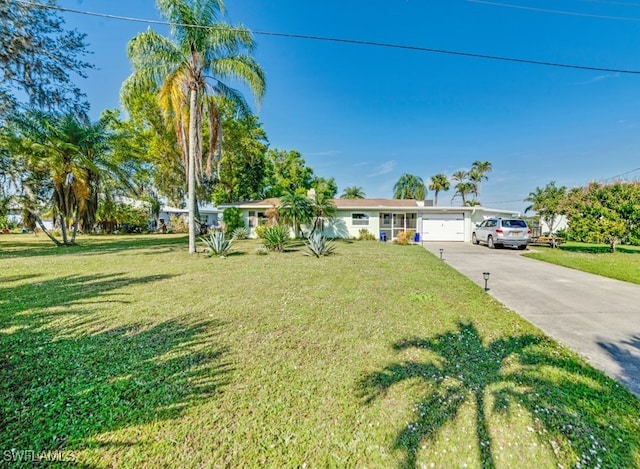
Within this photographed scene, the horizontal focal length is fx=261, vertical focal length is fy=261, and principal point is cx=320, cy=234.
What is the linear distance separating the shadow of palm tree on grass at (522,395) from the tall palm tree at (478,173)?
38.7 m

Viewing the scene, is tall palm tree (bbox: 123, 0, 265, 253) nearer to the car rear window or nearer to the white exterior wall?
the white exterior wall

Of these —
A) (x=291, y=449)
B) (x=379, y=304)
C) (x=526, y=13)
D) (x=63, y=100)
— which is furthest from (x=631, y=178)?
(x=63, y=100)

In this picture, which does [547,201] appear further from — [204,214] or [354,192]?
[204,214]

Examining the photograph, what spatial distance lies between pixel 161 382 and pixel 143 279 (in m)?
5.15

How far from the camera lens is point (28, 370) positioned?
109 inches

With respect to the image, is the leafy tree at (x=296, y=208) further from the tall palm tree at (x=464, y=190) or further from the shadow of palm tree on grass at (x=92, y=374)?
the tall palm tree at (x=464, y=190)

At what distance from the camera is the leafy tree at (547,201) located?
22864 mm

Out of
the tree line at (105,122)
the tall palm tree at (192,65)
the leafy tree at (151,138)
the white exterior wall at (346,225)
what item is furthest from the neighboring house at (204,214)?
the tall palm tree at (192,65)

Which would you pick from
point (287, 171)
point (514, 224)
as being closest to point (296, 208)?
point (514, 224)

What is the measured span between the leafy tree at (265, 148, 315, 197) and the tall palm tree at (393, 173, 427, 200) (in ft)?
46.6

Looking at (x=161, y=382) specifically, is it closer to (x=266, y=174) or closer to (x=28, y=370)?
(x=28, y=370)

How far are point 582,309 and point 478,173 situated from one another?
36.9 metres

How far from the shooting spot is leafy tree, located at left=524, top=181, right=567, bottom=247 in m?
22.9

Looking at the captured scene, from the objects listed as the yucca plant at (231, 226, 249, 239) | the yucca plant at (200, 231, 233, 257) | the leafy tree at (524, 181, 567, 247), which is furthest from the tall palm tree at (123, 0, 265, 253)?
the leafy tree at (524, 181, 567, 247)
